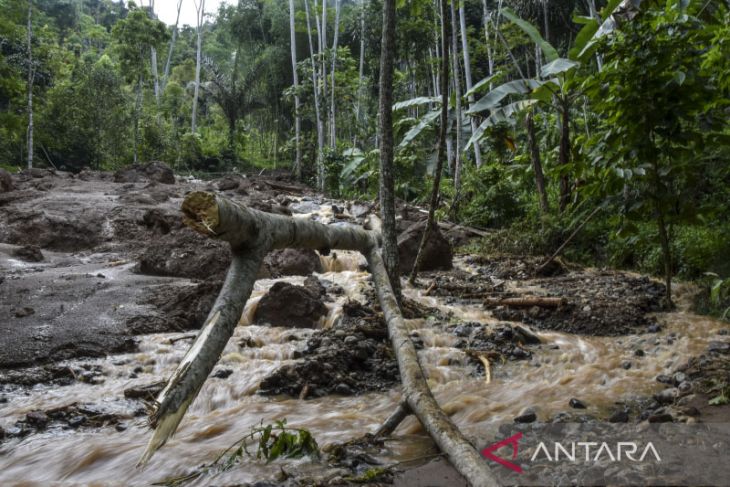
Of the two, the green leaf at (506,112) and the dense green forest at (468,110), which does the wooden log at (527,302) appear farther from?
the green leaf at (506,112)

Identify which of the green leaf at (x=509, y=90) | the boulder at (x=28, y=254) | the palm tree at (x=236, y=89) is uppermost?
the palm tree at (x=236, y=89)

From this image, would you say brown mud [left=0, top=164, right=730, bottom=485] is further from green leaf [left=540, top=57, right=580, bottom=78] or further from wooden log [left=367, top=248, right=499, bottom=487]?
green leaf [left=540, top=57, right=580, bottom=78]

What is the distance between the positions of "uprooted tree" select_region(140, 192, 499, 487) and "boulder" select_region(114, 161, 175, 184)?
1596 centimetres

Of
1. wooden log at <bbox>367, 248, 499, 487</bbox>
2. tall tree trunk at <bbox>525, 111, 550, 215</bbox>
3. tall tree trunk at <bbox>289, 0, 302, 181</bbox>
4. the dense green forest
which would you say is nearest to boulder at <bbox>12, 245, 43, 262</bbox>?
the dense green forest

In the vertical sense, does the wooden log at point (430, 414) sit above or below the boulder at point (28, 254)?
below

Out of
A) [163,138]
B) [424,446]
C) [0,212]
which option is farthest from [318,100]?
[424,446]

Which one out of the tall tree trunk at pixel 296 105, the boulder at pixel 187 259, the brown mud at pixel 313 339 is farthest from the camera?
the tall tree trunk at pixel 296 105

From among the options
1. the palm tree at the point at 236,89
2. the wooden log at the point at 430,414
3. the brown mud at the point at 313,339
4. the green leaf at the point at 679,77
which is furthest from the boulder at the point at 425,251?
the palm tree at the point at 236,89

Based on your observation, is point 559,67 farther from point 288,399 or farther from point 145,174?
point 145,174

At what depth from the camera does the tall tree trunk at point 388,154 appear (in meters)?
5.53

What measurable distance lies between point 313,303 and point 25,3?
73.1ft

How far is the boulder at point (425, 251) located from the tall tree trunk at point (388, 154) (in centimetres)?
323

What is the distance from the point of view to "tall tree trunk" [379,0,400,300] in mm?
5527

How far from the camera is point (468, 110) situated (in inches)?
417
